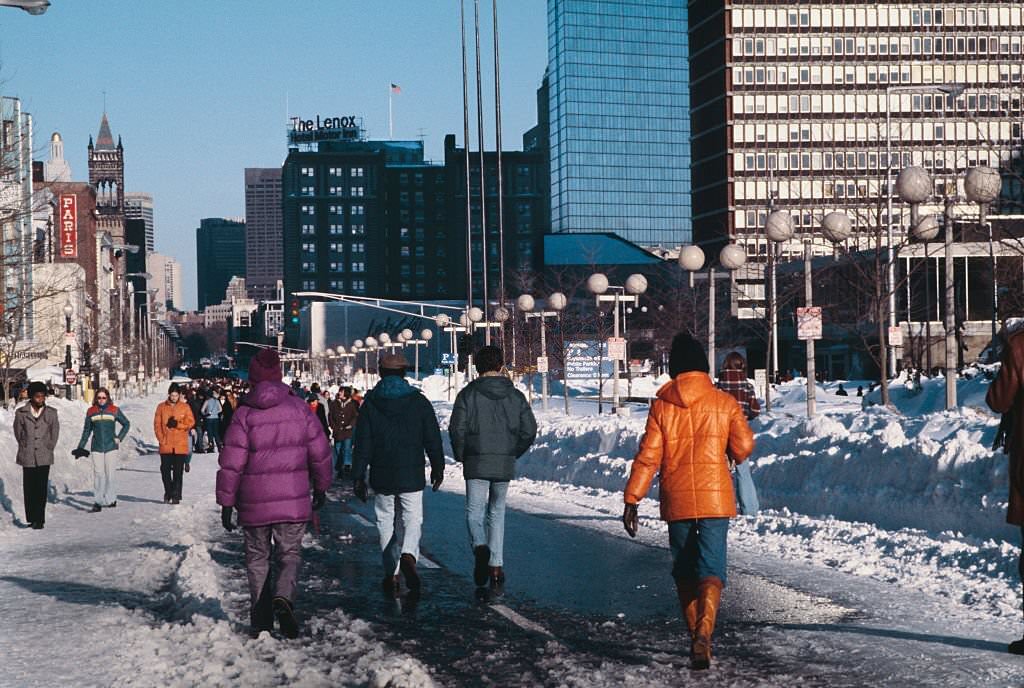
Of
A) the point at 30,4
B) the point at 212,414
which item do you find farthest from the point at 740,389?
the point at 212,414

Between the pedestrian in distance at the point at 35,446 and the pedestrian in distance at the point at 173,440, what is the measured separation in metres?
3.15

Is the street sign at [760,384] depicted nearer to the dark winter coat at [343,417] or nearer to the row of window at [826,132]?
the dark winter coat at [343,417]

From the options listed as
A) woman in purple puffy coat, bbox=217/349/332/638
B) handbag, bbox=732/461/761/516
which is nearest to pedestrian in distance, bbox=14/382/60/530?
handbag, bbox=732/461/761/516

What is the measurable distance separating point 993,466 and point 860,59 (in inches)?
4523

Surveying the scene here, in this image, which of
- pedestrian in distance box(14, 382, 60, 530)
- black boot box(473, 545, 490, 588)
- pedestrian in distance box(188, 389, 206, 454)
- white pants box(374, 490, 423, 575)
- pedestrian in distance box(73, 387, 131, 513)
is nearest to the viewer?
white pants box(374, 490, 423, 575)

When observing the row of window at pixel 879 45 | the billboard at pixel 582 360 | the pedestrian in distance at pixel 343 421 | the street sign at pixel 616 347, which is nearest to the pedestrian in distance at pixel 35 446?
the pedestrian in distance at pixel 343 421

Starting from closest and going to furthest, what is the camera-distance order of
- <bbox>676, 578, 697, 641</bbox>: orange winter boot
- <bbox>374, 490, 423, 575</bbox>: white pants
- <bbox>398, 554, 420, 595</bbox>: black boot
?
<bbox>676, 578, 697, 641</bbox>: orange winter boot → <bbox>398, 554, 420, 595</bbox>: black boot → <bbox>374, 490, 423, 575</bbox>: white pants

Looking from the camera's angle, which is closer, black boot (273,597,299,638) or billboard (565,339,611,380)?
black boot (273,597,299,638)

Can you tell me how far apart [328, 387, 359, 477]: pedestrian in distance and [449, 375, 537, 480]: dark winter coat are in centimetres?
1527

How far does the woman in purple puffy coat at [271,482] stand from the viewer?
8758 millimetres

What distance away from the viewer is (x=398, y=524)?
10.7 metres

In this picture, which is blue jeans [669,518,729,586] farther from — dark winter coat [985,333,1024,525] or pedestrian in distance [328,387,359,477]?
pedestrian in distance [328,387,359,477]

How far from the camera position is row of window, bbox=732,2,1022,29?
4766 inches

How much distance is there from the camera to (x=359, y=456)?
10.6m
